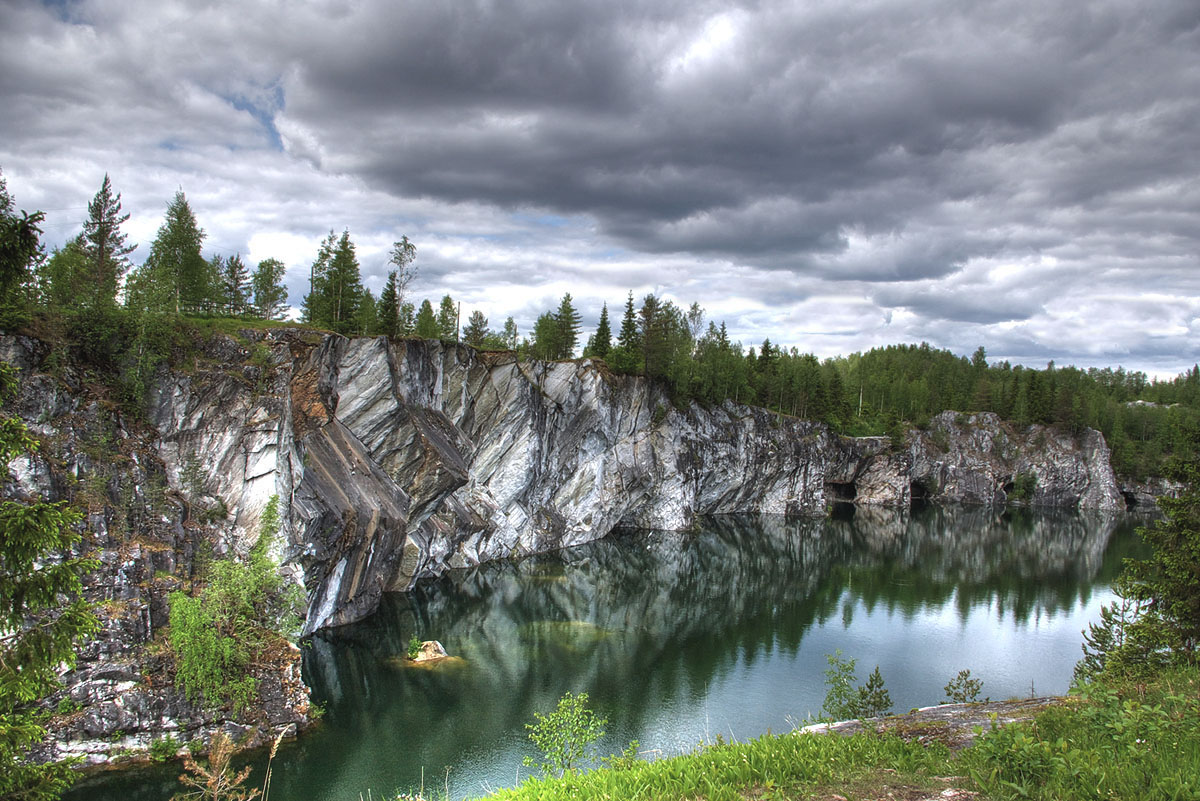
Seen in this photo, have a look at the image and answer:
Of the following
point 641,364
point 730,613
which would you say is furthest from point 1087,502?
point 730,613

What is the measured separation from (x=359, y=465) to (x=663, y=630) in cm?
2246

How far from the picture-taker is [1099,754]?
6.65 m

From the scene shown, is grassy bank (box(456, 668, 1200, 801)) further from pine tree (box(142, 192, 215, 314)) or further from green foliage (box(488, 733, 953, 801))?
pine tree (box(142, 192, 215, 314))

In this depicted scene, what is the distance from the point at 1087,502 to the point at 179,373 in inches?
5047

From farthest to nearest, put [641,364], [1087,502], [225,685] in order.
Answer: [1087,502] < [641,364] < [225,685]

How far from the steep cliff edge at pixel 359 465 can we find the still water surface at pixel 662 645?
11.2 ft

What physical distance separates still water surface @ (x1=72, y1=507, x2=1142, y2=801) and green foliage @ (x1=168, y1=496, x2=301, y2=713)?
2.91 m

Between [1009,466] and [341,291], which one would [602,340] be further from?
[1009,466]

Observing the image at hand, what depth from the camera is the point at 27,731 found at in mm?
8445

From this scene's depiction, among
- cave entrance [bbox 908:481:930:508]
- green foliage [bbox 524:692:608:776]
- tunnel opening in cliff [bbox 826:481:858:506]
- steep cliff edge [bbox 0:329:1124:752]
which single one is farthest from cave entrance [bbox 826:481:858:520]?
green foliage [bbox 524:692:608:776]

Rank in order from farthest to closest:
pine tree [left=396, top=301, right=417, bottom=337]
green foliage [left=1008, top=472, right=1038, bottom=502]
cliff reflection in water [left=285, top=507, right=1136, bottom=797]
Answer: green foliage [left=1008, top=472, right=1038, bottom=502]
pine tree [left=396, top=301, right=417, bottom=337]
cliff reflection in water [left=285, top=507, right=1136, bottom=797]

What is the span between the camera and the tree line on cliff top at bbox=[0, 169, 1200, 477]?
3050cm

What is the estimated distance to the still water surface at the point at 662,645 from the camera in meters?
25.6

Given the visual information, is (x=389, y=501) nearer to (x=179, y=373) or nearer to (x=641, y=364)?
(x=179, y=373)
